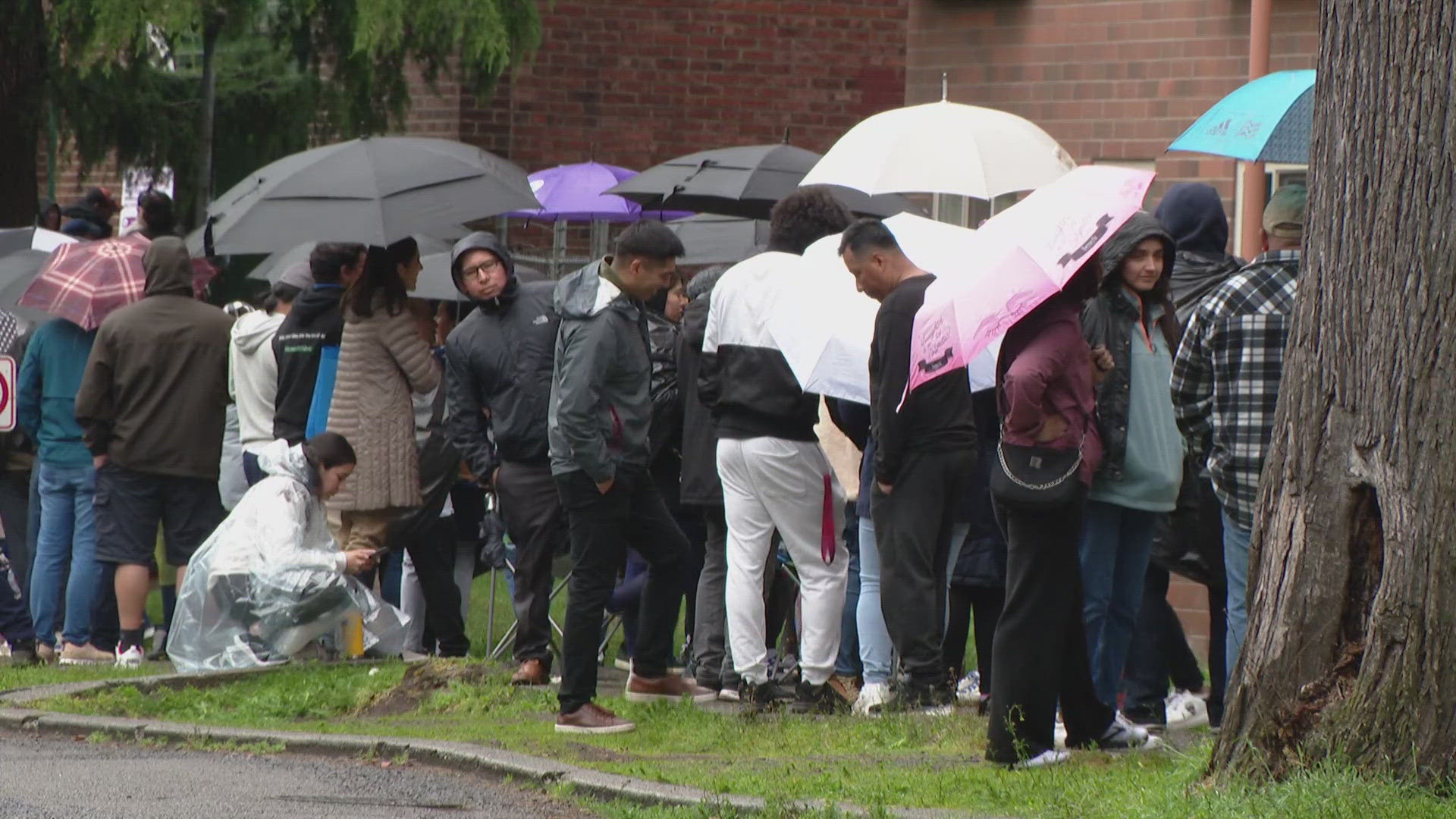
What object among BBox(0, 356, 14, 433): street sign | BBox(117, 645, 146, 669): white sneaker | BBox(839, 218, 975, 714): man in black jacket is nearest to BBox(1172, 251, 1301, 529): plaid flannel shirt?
BBox(839, 218, 975, 714): man in black jacket

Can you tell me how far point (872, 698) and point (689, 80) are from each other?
1204 cm

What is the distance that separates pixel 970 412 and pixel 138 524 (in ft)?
14.3

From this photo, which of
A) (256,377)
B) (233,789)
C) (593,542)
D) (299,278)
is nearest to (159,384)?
(256,377)

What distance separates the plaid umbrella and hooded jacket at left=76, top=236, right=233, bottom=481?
284 mm

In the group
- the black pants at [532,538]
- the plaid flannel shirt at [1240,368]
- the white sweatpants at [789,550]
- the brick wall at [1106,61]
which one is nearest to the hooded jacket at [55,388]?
the black pants at [532,538]

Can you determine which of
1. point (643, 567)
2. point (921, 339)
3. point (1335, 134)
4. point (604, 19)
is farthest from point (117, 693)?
point (604, 19)

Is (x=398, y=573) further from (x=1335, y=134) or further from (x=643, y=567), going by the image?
(x=1335, y=134)

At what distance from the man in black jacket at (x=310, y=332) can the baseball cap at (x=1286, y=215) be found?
422cm

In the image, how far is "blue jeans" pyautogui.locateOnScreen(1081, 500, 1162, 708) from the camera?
7617 mm

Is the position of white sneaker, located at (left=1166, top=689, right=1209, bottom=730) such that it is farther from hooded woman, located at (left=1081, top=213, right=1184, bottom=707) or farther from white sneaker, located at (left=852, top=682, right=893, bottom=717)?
white sneaker, located at (left=852, top=682, right=893, bottom=717)

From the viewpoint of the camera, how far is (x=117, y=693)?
9117mm

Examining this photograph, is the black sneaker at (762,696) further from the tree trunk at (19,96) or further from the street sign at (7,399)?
the tree trunk at (19,96)

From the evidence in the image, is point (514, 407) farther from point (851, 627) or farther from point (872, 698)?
point (872, 698)

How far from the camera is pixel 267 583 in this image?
31.1ft
